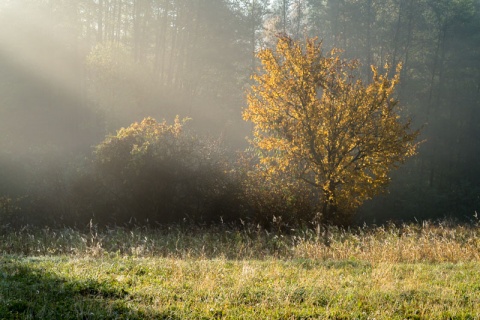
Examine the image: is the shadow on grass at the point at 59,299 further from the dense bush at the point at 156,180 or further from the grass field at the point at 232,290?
the dense bush at the point at 156,180

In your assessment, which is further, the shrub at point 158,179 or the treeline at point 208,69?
the treeline at point 208,69

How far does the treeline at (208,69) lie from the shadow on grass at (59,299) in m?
21.1

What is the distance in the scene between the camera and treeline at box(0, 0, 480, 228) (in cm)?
3666

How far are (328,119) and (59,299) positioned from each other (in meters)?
13.6

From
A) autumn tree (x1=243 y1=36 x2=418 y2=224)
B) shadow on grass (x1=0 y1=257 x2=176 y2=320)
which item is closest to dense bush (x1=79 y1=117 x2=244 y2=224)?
autumn tree (x1=243 y1=36 x2=418 y2=224)

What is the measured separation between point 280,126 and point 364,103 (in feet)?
10.6

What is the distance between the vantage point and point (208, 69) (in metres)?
51.8

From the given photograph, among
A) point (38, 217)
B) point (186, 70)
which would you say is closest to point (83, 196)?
point (38, 217)

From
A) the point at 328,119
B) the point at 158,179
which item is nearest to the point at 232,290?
the point at 328,119

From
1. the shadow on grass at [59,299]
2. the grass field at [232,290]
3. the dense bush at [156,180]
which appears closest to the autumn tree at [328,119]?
the dense bush at [156,180]

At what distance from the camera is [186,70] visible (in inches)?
1932

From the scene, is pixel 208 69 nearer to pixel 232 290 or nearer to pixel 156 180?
pixel 156 180

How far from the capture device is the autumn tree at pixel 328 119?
17.9 m

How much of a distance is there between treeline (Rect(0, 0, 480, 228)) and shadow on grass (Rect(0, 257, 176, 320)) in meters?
21.1
